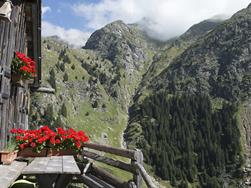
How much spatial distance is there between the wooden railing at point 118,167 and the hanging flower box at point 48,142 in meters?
0.47

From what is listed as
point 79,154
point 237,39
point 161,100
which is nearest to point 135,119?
point 161,100

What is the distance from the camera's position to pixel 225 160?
463 ft

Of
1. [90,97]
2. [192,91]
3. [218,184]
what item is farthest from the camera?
[192,91]

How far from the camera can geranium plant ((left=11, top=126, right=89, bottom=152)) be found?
1117 centimetres

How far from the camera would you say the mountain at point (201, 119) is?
453ft

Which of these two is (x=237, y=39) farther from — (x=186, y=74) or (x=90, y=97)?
(x=90, y=97)

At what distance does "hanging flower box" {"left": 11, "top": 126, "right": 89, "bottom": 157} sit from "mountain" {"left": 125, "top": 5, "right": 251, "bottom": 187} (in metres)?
124

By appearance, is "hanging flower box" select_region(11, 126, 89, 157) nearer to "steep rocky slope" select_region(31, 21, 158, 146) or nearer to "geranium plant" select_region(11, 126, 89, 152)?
"geranium plant" select_region(11, 126, 89, 152)

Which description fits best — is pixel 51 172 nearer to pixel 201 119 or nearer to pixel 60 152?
pixel 60 152

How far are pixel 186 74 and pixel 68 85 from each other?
7126 centimetres

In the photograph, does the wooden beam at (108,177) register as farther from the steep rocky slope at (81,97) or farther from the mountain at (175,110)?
the mountain at (175,110)

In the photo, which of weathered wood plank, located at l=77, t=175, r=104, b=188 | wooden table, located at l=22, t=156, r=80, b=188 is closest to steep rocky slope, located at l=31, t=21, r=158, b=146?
weathered wood plank, located at l=77, t=175, r=104, b=188

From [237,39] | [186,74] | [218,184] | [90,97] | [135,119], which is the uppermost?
[237,39]

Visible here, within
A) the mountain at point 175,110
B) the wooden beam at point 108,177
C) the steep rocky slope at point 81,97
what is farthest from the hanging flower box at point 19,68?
the mountain at point 175,110
